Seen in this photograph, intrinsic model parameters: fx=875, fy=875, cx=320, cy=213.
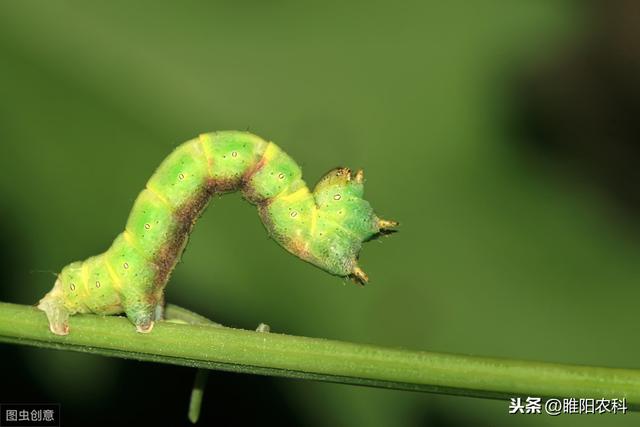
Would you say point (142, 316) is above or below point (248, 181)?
below

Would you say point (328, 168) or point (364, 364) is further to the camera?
point (328, 168)

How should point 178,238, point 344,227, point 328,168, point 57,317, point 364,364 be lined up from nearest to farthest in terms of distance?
1. point 364,364
2. point 57,317
3. point 344,227
4. point 178,238
5. point 328,168

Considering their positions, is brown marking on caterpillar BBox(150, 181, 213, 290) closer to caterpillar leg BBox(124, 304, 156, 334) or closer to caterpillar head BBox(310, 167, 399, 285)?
caterpillar leg BBox(124, 304, 156, 334)

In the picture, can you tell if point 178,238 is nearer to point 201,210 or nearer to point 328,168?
point 201,210

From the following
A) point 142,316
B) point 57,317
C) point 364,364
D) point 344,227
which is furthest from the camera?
point 344,227

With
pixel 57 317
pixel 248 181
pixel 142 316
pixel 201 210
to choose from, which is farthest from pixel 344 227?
pixel 57 317

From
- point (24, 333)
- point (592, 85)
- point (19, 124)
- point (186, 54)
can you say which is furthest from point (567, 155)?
point (24, 333)

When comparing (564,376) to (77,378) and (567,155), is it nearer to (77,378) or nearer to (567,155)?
(77,378)

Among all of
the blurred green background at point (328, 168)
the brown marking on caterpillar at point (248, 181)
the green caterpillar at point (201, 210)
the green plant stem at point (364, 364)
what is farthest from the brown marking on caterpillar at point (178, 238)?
the blurred green background at point (328, 168)
